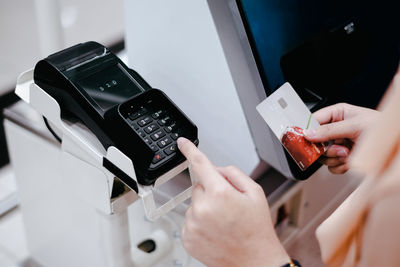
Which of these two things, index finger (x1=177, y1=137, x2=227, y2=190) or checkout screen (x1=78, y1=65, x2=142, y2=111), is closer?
index finger (x1=177, y1=137, x2=227, y2=190)

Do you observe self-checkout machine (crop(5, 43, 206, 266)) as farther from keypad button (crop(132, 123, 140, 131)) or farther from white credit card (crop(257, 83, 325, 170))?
white credit card (crop(257, 83, 325, 170))

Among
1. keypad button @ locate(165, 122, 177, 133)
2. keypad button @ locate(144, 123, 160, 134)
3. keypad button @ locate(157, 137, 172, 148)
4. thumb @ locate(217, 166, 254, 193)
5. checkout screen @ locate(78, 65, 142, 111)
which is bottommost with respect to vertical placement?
thumb @ locate(217, 166, 254, 193)

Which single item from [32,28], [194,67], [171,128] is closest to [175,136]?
[171,128]

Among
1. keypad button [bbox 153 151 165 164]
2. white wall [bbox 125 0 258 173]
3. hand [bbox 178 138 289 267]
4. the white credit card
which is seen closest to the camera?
hand [bbox 178 138 289 267]

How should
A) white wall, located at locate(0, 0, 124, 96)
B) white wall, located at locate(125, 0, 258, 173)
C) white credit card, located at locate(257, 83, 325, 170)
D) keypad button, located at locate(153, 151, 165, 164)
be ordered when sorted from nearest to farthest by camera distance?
keypad button, located at locate(153, 151, 165, 164)
white credit card, located at locate(257, 83, 325, 170)
white wall, located at locate(125, 0, 258, 173)
white wall, located at locate(0, 0, 124, 96)

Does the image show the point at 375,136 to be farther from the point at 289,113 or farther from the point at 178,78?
the point at 178,78

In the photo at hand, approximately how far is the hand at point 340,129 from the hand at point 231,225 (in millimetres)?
266

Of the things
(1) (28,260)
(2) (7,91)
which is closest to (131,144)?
(1) (28,260)

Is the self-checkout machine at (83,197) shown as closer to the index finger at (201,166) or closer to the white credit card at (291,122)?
the index finger at (201,166)

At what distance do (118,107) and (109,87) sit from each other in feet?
0.19

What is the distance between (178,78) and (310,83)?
270 millimetres

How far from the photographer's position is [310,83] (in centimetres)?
99

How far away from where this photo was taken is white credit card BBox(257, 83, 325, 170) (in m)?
0.84

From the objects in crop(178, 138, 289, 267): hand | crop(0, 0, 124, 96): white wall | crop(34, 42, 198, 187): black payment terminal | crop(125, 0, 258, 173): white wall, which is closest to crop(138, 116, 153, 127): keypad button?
crop(34, 42, 198, 187): black payment terminal
